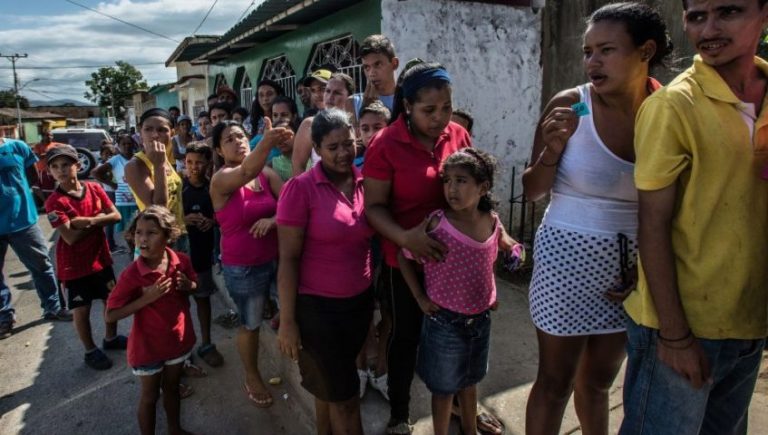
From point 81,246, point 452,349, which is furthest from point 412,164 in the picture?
point 81,246

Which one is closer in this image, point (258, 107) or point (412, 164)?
point (412, 164)

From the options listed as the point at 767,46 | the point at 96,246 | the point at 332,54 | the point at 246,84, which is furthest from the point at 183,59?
the point at 767,46

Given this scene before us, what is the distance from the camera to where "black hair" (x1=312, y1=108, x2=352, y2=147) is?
216 cm

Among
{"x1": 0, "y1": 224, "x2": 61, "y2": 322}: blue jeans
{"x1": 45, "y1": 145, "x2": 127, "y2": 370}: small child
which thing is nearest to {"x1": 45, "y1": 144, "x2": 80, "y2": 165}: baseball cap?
{"x1": 45, "y1": 145, "x2": 127, "y2": 370}: small child

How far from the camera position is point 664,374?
1.40 meters

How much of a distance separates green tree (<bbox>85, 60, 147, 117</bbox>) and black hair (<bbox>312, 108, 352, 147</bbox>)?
57742 mm

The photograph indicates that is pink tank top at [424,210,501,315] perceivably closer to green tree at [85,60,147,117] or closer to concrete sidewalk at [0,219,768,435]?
concrete sidewalk at [0,219,768,435]

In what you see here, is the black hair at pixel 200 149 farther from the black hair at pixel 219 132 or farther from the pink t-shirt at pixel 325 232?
the pink t-shirt at pixel 325 232

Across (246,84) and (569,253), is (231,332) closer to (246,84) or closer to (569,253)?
(569,253)

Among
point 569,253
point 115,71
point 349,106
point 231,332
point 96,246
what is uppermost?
point 115,71

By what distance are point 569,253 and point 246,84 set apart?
10.9m

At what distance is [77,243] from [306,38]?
16.8 ft

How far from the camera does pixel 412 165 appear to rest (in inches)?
81.4

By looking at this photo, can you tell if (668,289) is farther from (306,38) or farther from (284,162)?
(306,38)
